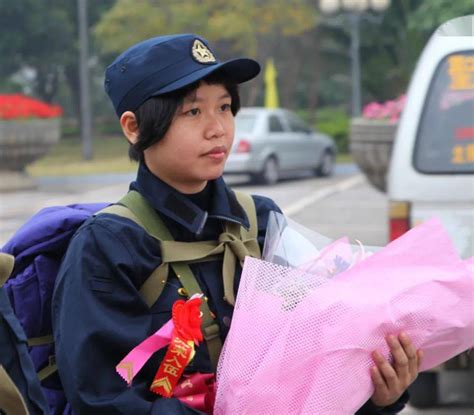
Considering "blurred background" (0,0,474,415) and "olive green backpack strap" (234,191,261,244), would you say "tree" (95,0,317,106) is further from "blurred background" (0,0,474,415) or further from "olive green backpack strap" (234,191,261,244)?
"olive green backpack strap" (234,191,261,244)

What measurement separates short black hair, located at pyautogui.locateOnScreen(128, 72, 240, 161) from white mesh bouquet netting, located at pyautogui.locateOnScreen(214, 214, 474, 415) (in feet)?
1.10

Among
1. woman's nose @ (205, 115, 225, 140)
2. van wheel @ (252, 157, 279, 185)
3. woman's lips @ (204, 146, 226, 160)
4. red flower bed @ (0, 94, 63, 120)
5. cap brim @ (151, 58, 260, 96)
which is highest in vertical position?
cap brim @ (151, 58, 260, 96)

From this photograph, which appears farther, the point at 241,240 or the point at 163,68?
the point at 241,240

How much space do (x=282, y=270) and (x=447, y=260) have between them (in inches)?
13.2

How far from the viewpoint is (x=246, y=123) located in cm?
2122

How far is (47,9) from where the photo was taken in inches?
1585

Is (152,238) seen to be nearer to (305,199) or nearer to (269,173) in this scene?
(305,199)

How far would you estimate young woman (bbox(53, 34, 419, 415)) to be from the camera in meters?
1.88

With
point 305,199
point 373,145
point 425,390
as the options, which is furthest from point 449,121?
point 305,199

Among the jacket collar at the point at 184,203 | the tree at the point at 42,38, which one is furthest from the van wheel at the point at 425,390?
the tree at the point at 42,38

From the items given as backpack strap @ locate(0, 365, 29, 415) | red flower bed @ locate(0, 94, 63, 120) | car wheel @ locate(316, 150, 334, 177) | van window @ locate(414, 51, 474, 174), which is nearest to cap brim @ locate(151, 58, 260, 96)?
backpack strap @ locate(0, 365, 29, 415)

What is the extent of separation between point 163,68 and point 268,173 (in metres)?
19.0

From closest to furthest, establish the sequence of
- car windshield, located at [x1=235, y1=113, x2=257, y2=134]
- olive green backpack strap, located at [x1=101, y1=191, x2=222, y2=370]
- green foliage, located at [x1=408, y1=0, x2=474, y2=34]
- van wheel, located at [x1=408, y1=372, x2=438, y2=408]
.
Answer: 1. olive green backpack strap, located at [x1=101, y1=191, x2=222, y2=370]
2. van wheel, located at [x1=408, y1=372, x2=438, y2=408]
3. car windshield, located at [x1=235, y1=113, x2=257, y2=134]
4. green foliage, located at [x1=408, y1=0, x2=474, y2=34]

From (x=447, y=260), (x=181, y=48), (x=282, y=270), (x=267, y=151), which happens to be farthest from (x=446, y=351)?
(x=267, y=151)
